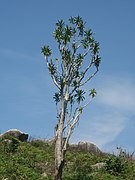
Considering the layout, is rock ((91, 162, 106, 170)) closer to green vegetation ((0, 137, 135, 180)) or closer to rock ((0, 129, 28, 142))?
green vegetation ((0, 137, 135, 180))

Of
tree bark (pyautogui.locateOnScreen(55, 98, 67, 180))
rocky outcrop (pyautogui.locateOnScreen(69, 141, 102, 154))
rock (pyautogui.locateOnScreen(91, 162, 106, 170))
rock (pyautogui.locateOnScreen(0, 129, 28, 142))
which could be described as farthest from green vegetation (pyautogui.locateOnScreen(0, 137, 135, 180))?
rocky outcrop (pyautogui.locateOnScreen(69, 141, 102, 154))

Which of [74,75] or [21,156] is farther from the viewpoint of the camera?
[21,156]

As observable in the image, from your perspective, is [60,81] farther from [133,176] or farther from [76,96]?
[133,176]

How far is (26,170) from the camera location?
78.8ft

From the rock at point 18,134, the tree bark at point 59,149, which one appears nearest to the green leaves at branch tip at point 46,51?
the tree bark at point 59,149

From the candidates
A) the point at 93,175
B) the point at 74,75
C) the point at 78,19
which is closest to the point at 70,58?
the point at 74,75

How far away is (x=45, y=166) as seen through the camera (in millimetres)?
27469

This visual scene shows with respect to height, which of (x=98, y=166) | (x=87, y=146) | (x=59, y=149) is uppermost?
(x=87, y=146)

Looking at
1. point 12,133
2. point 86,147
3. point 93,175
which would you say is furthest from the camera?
point 86,147

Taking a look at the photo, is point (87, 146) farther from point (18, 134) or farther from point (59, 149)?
point (59, 149)

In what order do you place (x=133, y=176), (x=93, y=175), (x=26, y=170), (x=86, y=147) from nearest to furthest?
(x=26, y=170)
(x=93, y=175)
(x=133, y=176)
(x=86, y=147)

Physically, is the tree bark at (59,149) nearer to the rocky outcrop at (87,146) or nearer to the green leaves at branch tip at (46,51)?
the green leaves at branch tip at (46,51)

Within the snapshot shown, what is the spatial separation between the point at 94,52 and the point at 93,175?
7837 millimetres

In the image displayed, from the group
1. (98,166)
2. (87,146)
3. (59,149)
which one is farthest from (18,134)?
(59,149)
